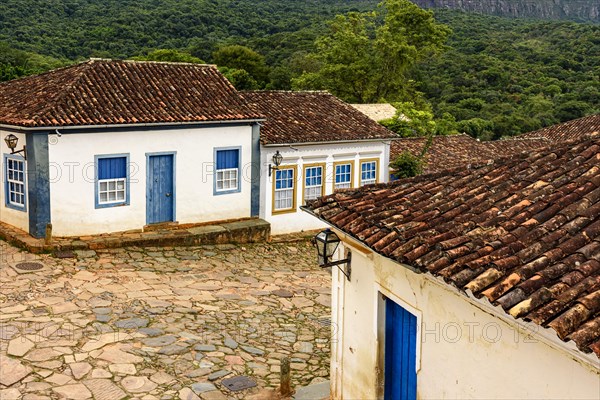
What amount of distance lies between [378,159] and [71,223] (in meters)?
9.02

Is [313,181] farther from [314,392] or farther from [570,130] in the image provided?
[570,130]

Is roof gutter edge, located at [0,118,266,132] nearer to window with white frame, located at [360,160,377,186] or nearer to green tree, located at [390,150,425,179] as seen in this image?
window with white frame, located at [360,160,377,186]

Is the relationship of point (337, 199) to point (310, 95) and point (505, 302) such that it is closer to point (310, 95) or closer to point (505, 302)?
point (505, 302)

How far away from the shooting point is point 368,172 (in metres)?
20.4

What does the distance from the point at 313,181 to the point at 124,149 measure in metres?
5.43

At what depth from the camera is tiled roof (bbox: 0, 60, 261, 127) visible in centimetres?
1553

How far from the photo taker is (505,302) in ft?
16.0

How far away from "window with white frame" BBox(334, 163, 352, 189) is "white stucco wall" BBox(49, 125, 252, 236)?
108 inches

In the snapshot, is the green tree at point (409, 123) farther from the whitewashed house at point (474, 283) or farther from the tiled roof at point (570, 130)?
the whitewashed house at point (474, 283)

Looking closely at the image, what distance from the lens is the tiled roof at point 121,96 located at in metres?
15.5

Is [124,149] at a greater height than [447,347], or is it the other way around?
[124,149]

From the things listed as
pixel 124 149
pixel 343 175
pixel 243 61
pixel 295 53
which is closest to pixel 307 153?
pixel 343 175

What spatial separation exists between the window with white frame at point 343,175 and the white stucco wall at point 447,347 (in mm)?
11324

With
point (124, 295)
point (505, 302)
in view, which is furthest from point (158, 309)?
point (505, 302)
